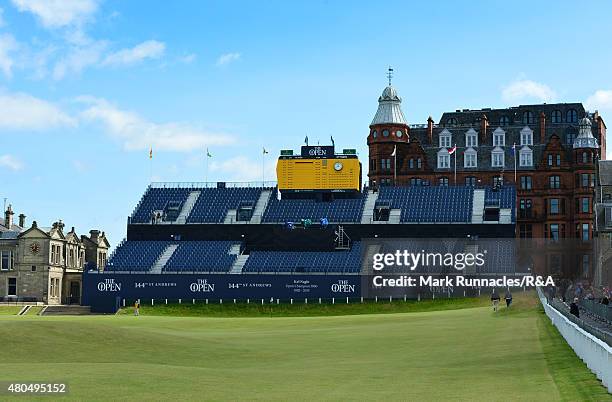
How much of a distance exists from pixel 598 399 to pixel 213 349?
2633 centimetres

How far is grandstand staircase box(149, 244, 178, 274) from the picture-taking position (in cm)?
11597

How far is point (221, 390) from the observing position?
1138 inches

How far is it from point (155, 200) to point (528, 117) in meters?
60.9

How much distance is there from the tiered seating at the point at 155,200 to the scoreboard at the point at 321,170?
49.0 feet

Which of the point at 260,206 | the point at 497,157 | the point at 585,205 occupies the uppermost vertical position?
Result: the point at 497,157

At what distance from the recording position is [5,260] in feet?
420

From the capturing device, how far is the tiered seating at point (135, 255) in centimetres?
11769

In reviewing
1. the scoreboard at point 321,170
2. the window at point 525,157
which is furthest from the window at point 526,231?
the scoreboard at point 321,170

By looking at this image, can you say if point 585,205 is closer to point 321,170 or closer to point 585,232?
point 585,232

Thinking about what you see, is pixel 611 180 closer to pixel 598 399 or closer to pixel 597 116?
pixel 597 116

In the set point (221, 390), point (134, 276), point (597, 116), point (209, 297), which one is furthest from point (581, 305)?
point (597, 116)

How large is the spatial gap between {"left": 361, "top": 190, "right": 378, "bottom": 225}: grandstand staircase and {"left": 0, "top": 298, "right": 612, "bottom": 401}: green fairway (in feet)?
195

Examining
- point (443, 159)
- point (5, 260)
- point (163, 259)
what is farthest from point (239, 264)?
point (443, 159)

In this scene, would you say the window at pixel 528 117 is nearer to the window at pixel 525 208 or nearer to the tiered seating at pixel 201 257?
the window at pixel 525 208
